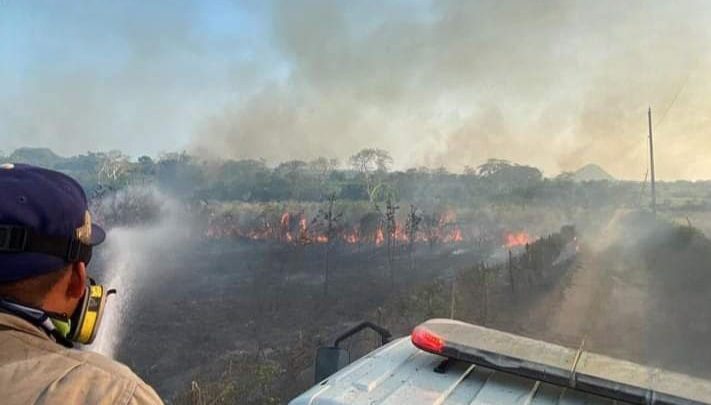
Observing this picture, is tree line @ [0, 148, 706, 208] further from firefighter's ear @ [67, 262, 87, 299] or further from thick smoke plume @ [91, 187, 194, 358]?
firefighter's ear @ [67, 262, 87, 299]

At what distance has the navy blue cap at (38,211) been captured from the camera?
38.7 inches

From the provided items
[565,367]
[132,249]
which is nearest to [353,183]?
[132,249]

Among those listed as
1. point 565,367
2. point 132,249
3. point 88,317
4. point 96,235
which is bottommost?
point 132,249

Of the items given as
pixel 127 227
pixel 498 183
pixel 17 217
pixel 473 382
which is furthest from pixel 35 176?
pixel 498 183

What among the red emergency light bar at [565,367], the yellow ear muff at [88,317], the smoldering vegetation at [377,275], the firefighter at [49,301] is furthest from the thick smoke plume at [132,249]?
the firefighter at [49,301]

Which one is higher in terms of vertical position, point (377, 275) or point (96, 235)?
point (96, 235)

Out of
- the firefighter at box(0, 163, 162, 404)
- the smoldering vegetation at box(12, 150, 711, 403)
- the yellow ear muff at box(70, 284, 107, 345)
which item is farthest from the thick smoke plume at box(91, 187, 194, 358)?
the firefighter at box(0, 163, 162, 404)

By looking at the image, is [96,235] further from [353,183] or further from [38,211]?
[353,183]

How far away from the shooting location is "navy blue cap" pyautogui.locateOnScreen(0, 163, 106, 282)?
38.7 inches

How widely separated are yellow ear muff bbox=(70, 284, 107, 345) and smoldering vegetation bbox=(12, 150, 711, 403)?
471cm

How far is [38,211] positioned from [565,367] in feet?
5.93

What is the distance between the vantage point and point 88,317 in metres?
1.15

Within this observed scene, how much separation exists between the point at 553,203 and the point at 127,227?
994 inches

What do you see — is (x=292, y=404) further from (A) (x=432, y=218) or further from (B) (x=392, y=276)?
(A) (x=432, y=218)
